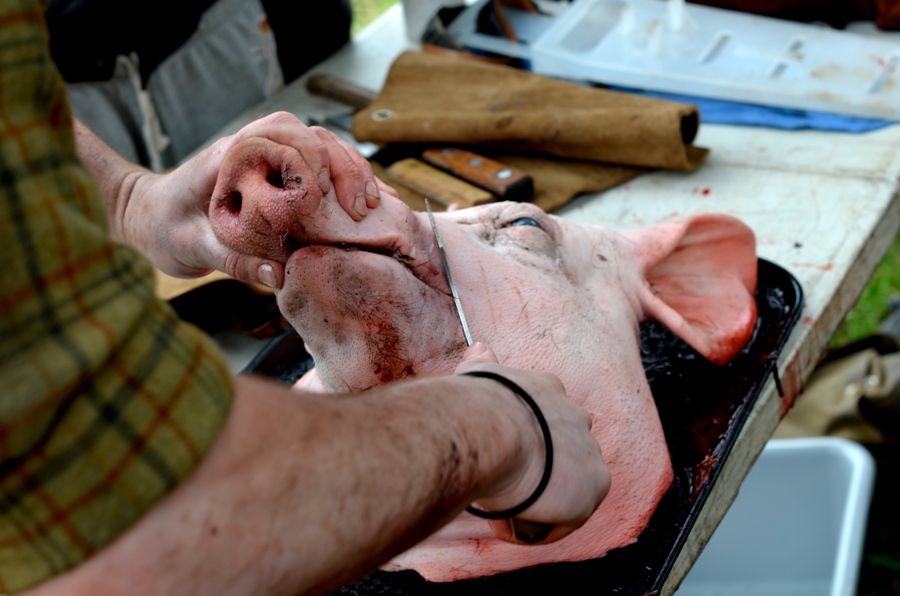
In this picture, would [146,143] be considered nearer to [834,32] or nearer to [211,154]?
[211,154]

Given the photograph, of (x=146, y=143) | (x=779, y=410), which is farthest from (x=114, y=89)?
(x=779, y=410)

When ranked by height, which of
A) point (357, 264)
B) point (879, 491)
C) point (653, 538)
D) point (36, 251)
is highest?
point (36, 251)

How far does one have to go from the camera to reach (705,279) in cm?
185

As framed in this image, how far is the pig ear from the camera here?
1724 millimetres

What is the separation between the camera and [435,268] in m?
1.33

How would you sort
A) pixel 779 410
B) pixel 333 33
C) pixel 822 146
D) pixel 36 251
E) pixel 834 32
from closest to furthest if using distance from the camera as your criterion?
pixel 36 251 < pixel 779 410 < pixel 822 146 < pixel 834 32 < pixel 333 33

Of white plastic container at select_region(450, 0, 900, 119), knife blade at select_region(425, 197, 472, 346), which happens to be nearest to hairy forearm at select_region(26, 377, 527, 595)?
knife blade at select_region(425, 197, 472, 346)

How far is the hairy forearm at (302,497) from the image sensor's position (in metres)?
0.69

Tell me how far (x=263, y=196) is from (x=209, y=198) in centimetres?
31

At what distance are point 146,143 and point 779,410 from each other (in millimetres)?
2403

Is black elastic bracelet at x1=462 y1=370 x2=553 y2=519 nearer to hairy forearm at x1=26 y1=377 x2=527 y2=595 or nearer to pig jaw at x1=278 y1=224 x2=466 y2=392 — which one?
hairy forearm at x1=26 y1=377 x2=527 y2=595

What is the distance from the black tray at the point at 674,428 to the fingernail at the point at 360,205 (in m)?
0.65

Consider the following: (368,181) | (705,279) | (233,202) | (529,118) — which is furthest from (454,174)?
(233,202)

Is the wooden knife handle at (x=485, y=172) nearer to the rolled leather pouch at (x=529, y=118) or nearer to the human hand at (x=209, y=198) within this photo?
the rolled leather pouch at (x=529, y=118)
